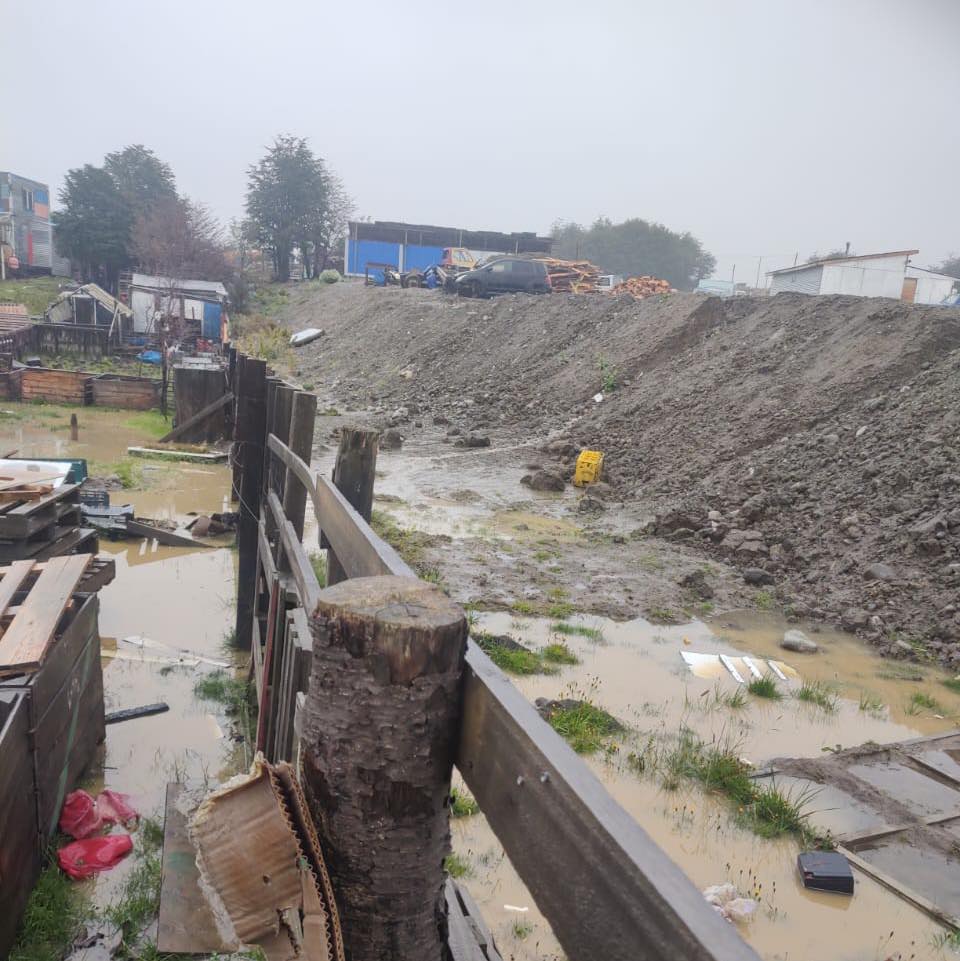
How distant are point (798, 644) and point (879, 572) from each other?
1.87 metres

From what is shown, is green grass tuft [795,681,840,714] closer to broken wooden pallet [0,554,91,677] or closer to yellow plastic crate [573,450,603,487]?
broken wooden pallet [0,554,91,677]

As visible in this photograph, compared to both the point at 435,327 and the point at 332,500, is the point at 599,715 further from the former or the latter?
the point at 435,327

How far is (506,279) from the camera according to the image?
31.6m

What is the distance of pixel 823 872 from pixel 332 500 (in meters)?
3.31

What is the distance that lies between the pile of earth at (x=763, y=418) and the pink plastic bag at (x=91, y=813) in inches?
255

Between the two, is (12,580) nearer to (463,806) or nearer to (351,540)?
(463,806)

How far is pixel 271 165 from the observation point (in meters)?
57.8

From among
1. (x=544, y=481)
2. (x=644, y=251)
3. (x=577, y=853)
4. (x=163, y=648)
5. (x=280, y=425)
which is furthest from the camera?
(x=644, y=251)

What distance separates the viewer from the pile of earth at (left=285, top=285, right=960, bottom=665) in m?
8.78

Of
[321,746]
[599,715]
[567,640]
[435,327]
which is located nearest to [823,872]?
[599,715]

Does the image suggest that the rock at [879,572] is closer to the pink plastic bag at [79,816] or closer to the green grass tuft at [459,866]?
the green grass tuft at [459,866]

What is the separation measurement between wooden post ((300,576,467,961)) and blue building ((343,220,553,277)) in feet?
161

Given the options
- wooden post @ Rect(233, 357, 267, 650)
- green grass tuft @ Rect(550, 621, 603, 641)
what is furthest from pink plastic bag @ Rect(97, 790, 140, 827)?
green grass tuft @ Rect(550, 621, 603, 641)

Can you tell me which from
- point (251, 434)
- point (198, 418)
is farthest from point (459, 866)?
point (198, 418)
